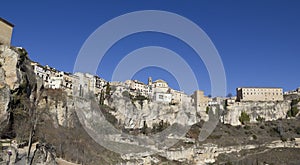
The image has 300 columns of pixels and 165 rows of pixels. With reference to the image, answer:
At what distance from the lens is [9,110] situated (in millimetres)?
23484

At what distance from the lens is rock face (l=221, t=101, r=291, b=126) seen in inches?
2478

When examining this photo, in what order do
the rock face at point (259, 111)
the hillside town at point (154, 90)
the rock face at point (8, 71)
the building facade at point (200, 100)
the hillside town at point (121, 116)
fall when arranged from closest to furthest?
the hillside town at point (121, 116) → the rock face at point (8, 71) → the hillside town at point (154, 90) → the rock face at point (259, 111) → the building facade at point (200, 100)

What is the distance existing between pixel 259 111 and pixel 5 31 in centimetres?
5320

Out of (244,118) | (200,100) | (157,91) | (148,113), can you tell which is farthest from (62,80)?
(244,118)

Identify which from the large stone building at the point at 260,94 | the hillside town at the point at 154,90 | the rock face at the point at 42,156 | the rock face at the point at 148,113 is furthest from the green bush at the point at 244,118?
the rock face at the point at 42,156

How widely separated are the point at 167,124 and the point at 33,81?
94.2 feet

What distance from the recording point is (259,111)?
2516 inches

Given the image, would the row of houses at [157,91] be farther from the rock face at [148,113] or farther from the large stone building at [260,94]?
the large stone building at [260,94]

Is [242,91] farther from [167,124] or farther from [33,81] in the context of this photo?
[33,81]

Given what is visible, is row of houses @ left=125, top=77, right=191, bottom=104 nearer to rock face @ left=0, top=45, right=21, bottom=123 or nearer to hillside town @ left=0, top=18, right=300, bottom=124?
hillside town @ left=0, top=18, right=300, bottom=124

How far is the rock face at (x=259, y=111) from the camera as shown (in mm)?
62938

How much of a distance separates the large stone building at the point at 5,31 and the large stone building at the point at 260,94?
54991 mm

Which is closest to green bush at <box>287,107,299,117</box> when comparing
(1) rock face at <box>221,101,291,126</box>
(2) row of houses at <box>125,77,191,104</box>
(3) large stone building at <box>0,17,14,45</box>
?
(1) rock face at <box>221,101,291,126</box>

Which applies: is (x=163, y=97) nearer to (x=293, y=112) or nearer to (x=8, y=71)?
(x=293, y=112)
